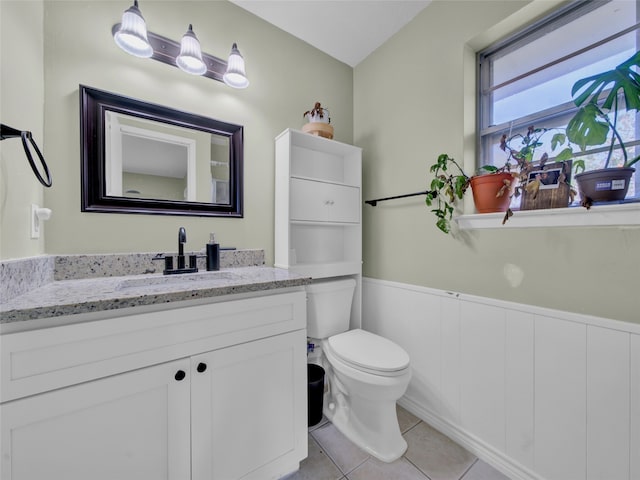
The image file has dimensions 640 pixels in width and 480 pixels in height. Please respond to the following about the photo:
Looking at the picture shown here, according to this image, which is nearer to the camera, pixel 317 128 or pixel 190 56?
pixel 190 56

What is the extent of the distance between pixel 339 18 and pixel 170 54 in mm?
1062

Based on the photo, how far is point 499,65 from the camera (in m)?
1.44

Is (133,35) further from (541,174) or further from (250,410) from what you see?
(541,174)

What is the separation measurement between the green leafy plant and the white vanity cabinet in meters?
1.31

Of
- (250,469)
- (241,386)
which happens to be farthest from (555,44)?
(250,469)

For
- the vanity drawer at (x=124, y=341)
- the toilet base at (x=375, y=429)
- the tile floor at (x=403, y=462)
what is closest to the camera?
the vanity drawer at (x=124, y=341)

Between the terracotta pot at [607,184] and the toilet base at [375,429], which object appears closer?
the terracotta pot at [607,184]

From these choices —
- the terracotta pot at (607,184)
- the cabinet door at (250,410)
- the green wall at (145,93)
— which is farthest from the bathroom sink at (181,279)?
the terracotta pot at (607,184)


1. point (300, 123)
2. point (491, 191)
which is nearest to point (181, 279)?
point (300, 123)

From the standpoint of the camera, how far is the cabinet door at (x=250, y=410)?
0.91m

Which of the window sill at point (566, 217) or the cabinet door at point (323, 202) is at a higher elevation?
the cabinet door at point (323, 202)

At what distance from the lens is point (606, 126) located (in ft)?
3.17

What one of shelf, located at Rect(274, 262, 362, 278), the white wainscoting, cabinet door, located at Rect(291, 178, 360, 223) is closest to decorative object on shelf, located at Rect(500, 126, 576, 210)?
the white wainscoting

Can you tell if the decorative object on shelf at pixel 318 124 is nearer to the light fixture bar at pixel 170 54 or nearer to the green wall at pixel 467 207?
the green wall at pixel 467 207
